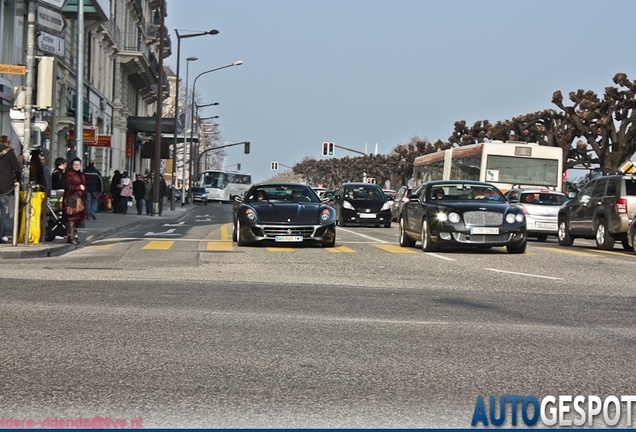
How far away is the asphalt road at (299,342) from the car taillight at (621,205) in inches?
323

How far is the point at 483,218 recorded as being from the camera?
62.6 feet

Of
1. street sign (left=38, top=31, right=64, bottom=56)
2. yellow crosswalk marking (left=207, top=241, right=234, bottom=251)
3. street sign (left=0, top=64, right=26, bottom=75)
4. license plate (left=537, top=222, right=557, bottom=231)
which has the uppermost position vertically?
street sign (left=38, top=31, right=64, bottom=56)

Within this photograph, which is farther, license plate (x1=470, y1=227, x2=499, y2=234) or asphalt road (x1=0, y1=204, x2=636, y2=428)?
license plate (x1=470, y1=227, x2=499, y2=234)

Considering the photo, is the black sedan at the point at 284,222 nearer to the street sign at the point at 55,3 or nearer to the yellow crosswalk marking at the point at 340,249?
the yellow crosswalk marking at the point at 340,249

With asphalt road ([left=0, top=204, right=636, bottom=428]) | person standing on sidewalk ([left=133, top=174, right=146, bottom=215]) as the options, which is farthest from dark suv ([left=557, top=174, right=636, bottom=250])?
person standing on sidewalk ([left=133, top=174, right=146, bottom=215])

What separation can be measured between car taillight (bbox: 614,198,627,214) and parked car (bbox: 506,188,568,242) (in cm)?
537

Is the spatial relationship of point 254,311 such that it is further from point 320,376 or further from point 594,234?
point 594,234

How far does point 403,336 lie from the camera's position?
822 cm

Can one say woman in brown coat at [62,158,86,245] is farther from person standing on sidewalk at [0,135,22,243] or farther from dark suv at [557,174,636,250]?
dark suv at [557,174,636,250]

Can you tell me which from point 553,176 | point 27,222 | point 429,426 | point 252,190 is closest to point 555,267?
point 252,190

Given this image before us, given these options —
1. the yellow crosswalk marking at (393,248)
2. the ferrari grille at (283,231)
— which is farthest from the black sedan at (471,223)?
the ferrari grille at (283,231)

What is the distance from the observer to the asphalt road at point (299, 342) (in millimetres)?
5656

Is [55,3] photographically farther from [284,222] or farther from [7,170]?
[284,222]

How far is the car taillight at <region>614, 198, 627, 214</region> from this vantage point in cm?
2250
